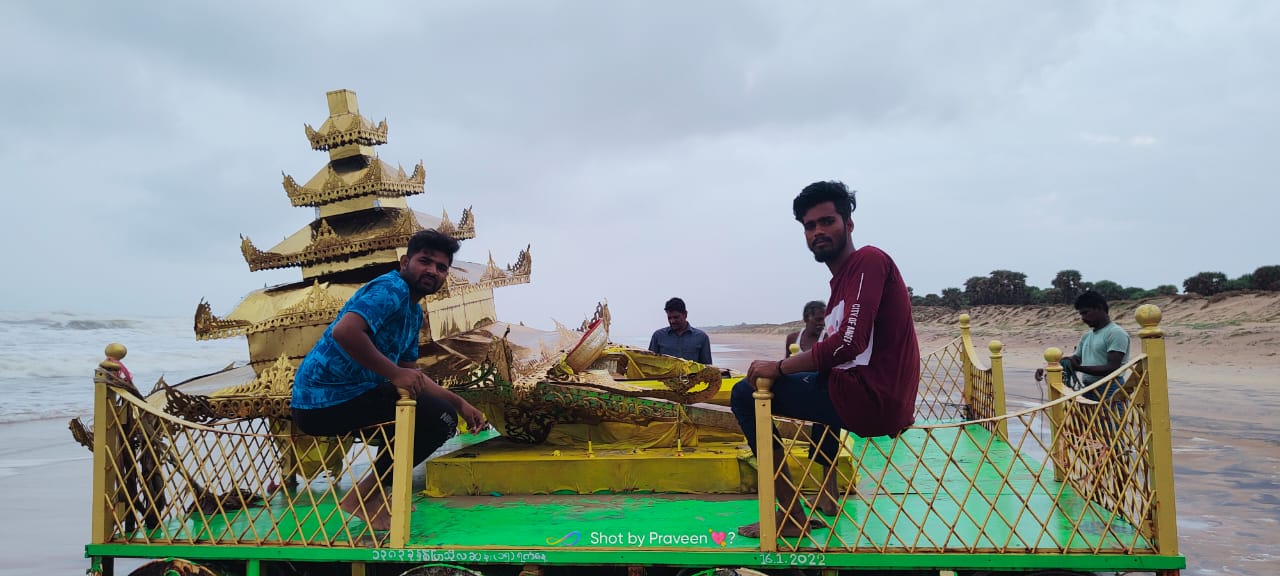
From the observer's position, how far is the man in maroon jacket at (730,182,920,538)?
2.90m

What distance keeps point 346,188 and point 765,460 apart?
414 cm

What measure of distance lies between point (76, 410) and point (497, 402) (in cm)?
1530

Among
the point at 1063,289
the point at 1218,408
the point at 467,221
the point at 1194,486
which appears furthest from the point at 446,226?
the point at 1063,289

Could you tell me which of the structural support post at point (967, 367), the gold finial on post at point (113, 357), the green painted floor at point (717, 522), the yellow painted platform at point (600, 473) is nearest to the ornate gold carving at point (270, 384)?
the green painted floor at point (717, 522)

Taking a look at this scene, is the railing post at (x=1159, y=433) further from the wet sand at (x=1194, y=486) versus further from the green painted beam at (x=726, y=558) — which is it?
the wet sand at (x=1194, y=486)

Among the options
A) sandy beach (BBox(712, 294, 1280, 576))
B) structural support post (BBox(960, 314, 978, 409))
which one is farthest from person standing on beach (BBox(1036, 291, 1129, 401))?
structural support post (BBox(960, 314, 978, 409))

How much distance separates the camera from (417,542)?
3.30 metres

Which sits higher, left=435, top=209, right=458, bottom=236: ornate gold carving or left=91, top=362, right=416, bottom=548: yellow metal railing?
left=435, top=209, right=458, bottom=236: ornate gold carving

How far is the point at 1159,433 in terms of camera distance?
290 centimetres

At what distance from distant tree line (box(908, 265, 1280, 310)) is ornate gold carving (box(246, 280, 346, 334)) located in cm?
2466

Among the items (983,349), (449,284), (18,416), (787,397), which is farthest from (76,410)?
(983,349)

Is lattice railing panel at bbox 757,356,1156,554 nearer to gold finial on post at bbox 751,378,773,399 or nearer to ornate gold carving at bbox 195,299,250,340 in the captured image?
gold finial on post at bbox 751,378,773,399

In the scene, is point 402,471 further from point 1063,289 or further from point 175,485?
point 1063,289

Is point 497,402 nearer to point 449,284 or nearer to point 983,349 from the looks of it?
point 449,284
